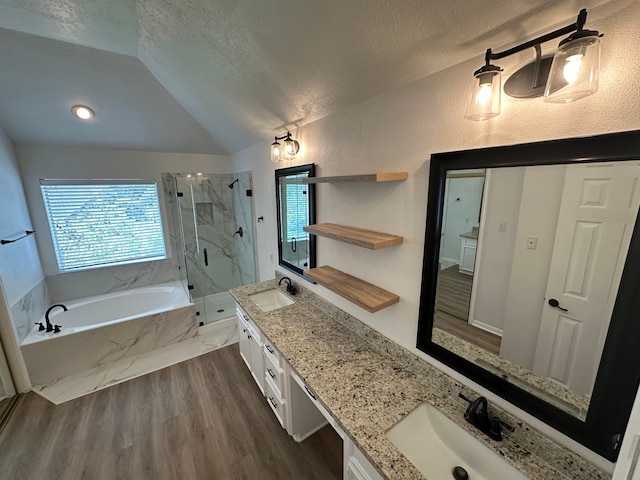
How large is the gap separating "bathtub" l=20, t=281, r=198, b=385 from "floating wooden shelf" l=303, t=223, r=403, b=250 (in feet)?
7.60

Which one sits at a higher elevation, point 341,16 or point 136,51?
point 136,51

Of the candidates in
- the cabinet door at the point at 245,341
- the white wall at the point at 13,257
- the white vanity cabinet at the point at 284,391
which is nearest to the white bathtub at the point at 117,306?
the white wall at the point at 13,257

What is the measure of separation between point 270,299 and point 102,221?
2.64 m

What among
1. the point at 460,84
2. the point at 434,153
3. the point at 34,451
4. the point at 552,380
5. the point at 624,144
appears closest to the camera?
the point at 624,144

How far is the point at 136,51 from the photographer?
6.78 ft

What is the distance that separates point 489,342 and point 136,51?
3.16 metres

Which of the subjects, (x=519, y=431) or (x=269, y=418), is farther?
(x=269, y=418)

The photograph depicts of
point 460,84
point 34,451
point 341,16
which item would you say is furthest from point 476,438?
point 34,451

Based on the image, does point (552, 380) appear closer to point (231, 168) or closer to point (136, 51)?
point (136, 51)

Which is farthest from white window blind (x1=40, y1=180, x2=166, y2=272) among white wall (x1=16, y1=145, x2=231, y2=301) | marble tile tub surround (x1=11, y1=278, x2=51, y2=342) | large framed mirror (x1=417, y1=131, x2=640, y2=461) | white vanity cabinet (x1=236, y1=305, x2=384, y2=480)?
large framed mirror (x1=417, y1=131, x2=640, y2=461)

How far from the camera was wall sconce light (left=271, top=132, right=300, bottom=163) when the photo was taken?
6.87ft

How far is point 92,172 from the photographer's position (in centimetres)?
319

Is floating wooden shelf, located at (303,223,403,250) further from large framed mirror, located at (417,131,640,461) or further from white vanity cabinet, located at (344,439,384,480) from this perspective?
white vanity cabinet, located at (344,439,384,480)

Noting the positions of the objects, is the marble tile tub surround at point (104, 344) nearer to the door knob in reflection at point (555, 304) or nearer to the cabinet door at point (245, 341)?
the cabinet door at point (245, 341)
